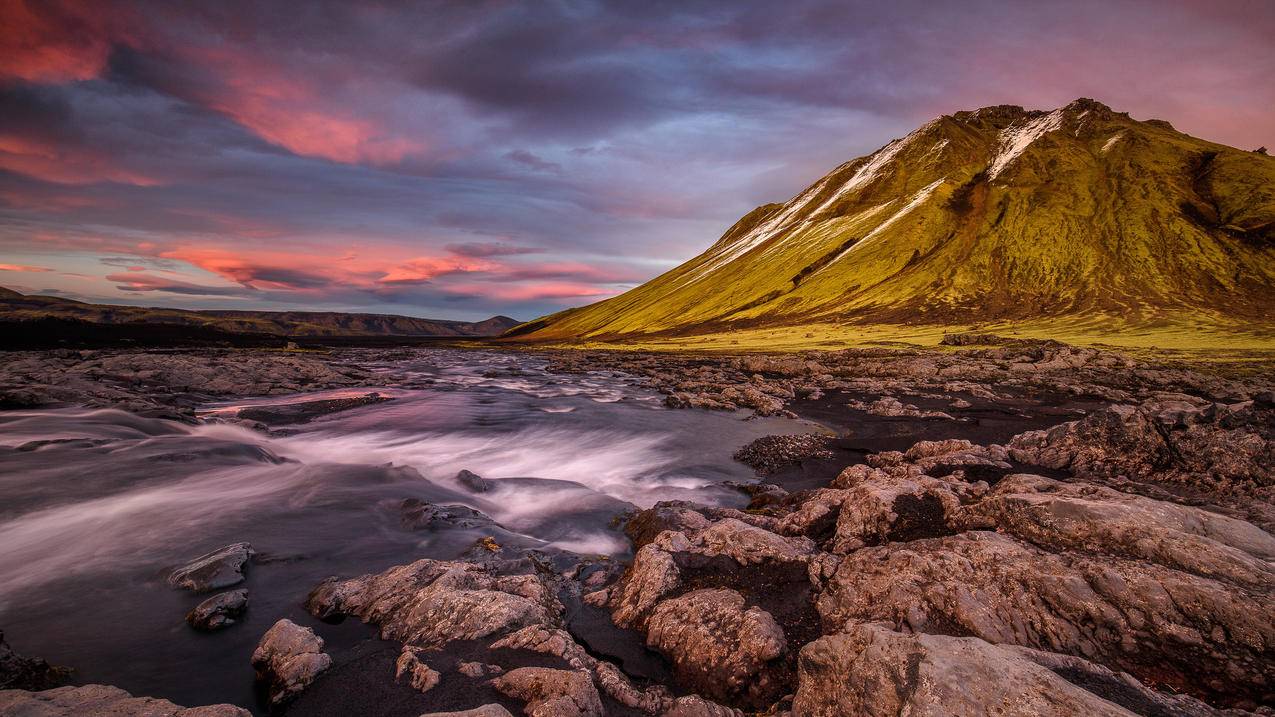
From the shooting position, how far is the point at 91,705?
4.41 metres

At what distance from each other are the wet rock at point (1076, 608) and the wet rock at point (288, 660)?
6812 mm

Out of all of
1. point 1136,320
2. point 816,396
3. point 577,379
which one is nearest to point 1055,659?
point 816,396

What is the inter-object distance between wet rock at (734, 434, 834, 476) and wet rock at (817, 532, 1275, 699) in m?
9.92

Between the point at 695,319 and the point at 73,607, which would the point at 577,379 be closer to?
the point at 73,607

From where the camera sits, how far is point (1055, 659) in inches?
177

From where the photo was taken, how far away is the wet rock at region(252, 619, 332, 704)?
5.85 meters

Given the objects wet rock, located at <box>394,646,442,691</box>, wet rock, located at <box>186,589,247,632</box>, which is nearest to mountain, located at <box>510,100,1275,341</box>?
wet rock, located at <box>394,646,442,691</box>

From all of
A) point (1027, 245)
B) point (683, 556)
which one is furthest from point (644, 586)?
point (1027, 245)

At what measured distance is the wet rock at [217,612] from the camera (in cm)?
730

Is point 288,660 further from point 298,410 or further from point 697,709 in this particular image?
point 298,410

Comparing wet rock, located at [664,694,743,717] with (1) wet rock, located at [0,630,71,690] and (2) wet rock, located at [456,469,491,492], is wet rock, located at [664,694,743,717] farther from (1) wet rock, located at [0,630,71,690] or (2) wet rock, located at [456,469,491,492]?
(2) wet rock, located at [456,469,491,492]

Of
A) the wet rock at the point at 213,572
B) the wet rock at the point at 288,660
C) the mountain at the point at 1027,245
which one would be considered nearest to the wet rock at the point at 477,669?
the wet rock at the point at 288,660

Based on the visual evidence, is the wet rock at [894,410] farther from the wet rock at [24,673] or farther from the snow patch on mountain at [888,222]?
the snow patch on mountain at [888,222]

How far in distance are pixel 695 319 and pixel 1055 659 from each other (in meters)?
131
